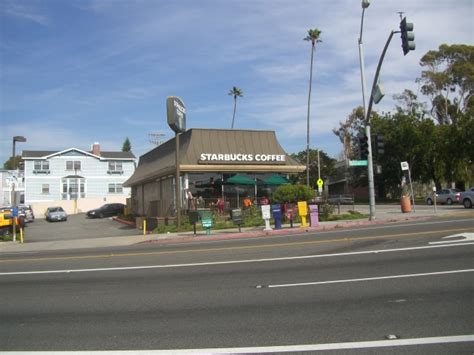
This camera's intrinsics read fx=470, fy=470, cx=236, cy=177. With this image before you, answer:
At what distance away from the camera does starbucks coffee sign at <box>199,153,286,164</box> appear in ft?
101

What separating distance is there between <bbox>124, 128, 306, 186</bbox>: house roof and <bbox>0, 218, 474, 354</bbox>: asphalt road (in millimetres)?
17456

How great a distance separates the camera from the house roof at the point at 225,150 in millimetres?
30578

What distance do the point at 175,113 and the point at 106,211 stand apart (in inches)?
1064

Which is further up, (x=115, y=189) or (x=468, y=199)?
(x=115, y=189)

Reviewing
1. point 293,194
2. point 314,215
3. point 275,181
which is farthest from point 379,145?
point 275,181

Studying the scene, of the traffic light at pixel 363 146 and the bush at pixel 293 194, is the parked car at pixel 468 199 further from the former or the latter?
the bush at pixel 293 194

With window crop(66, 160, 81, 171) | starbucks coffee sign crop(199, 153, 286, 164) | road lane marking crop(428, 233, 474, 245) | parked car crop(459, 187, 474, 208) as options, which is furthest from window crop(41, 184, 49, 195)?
road lane marking crop(428, 233, 474, 245)

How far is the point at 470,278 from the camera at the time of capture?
839 cm

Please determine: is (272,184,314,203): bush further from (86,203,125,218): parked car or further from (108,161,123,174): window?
(108,161,123,174): window

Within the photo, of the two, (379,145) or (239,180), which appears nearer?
(379,145)

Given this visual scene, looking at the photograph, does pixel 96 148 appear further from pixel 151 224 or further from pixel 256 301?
pixel 256 301

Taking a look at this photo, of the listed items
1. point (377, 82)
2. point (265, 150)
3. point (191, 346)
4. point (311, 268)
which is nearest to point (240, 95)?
point (265, 150)

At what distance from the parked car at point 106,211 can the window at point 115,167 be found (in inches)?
608

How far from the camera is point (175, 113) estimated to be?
2678 cm
